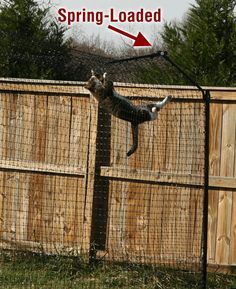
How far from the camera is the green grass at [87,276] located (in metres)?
5.71

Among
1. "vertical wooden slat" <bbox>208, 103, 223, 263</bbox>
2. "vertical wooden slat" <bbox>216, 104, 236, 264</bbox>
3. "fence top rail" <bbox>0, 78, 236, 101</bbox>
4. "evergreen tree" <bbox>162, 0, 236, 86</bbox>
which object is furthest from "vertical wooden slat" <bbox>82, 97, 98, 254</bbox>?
"evergreen tree" <bbox>162, 0, 236, 86</bbox>

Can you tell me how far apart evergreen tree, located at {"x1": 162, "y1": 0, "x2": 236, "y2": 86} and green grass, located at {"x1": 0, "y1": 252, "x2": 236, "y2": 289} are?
242cm

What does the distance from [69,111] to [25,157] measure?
0.70m

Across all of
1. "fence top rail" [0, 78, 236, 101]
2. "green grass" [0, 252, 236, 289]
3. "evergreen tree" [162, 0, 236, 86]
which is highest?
"evergreen tree" [162, 0, 236, 86]

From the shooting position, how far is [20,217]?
6.49m

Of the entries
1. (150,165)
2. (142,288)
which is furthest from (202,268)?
(150,165)

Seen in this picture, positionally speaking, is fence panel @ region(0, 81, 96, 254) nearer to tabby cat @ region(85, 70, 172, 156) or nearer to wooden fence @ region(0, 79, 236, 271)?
wooden fence @ region(0, 79, 236, 271)

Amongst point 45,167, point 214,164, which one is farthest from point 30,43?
point 214,164

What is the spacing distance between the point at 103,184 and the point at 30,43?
331cm

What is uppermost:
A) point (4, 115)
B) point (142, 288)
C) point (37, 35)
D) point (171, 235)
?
point (37, 35)

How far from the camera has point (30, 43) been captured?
8742 millimetres

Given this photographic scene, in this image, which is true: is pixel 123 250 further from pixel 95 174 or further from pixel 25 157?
pixel 25 157

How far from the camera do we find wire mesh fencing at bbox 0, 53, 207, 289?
595 cm

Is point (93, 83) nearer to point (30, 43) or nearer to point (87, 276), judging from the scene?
point (87, 276)
